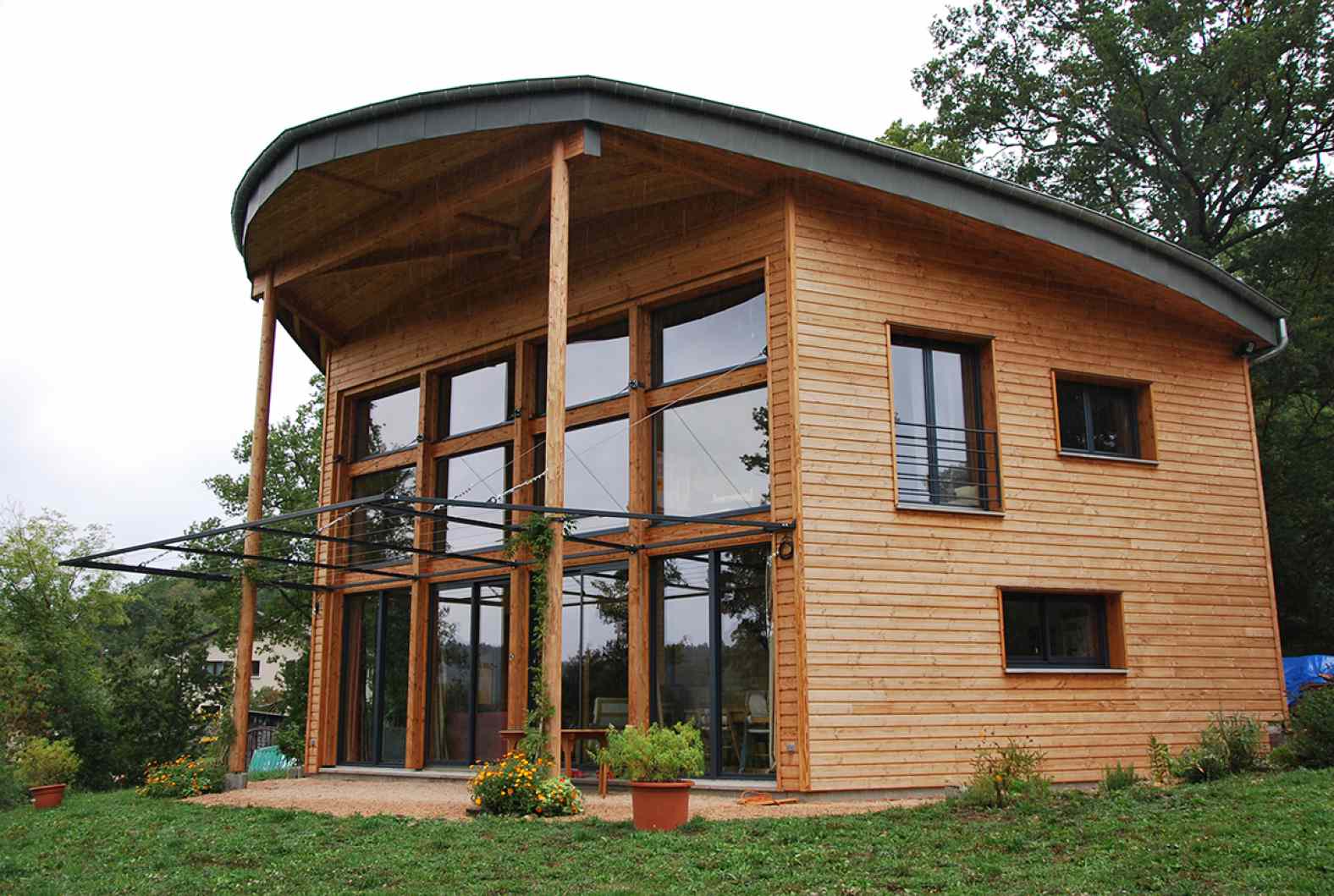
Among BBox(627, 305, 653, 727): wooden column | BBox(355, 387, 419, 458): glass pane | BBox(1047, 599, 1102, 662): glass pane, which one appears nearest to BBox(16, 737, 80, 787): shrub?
BBox(355, 387, 419, 458): glass pane

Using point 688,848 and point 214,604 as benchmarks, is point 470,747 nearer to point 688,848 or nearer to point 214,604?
point 688,848

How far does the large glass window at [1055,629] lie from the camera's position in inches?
456

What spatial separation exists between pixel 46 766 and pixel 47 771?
0.19 ft

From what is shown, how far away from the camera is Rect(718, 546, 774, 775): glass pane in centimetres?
1077

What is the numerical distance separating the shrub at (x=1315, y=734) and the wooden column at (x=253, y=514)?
1039cm

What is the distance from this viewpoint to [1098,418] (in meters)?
12.9

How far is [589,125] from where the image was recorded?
10.6 meters

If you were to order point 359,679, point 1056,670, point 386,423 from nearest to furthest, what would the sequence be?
point 1056,670 → point 359,679 → point 386,423

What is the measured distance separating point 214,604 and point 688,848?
26.3 meters

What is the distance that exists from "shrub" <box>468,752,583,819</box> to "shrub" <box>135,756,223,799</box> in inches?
180

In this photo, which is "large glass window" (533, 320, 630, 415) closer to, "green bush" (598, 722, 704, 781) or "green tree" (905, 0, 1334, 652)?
"green bush" (598, 722, 704, 781)

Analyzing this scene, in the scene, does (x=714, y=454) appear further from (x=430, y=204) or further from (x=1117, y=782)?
(x=1117, y=782)

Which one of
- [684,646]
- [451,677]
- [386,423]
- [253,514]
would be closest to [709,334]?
[684,646]

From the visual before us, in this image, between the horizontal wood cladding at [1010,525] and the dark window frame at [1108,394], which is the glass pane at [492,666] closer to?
the horizontal wood cladding at [1010,525]
